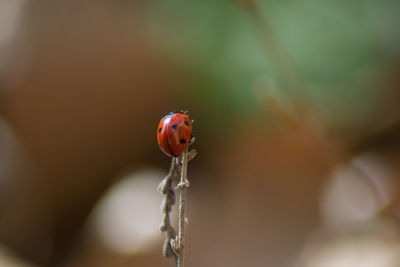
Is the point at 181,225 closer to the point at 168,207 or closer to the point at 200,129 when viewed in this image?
the point at 168,207

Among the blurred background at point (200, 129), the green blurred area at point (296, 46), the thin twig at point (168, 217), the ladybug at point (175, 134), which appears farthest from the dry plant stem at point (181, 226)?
the green blurred area at point (296, 46)

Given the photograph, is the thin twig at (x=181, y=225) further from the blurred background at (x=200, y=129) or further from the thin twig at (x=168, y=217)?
the blurred background at (x=200, y=129)

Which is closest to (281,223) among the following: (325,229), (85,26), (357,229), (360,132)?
(325,229)

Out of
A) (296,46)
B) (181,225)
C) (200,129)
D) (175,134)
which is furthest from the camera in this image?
(200,129)

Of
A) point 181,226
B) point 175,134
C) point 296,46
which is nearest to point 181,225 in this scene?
point 181,226

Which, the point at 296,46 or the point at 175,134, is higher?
the point at 296,46

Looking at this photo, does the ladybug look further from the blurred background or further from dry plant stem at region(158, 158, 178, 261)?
the blurred background
